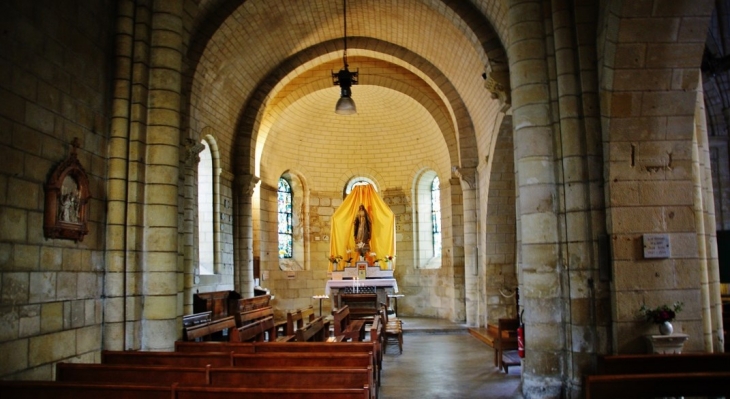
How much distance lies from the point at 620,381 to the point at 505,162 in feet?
24.8

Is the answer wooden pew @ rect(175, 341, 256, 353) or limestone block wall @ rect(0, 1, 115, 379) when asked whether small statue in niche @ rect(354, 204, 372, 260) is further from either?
limestone block wall @ rect(0, 1, 115, 379)

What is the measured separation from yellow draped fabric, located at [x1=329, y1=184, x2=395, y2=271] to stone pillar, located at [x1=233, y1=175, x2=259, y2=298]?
384 cm

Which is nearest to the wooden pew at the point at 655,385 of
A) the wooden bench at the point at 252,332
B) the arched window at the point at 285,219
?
the wooden bench at the point at 252,332

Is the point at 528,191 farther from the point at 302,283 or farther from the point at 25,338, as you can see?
the point at 302,283

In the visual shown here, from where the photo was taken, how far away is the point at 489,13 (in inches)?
395

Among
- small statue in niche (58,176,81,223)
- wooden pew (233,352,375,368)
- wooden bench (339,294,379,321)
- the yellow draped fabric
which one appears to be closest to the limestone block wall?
small statue in niche (58,176,81,223)

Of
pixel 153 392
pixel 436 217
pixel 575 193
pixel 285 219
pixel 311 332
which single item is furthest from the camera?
pixel 436 217

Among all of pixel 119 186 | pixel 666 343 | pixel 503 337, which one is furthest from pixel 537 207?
pixel 119 186

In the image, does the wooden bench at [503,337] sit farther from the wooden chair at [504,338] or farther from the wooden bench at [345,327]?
the wooden bench at [345,327]

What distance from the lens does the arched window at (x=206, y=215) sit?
40.5ft

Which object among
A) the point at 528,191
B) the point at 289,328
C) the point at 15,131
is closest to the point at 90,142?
the point at 15,131

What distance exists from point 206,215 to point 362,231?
5.46 metres

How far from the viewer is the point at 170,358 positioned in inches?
231

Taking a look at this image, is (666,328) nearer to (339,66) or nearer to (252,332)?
(252,332)
